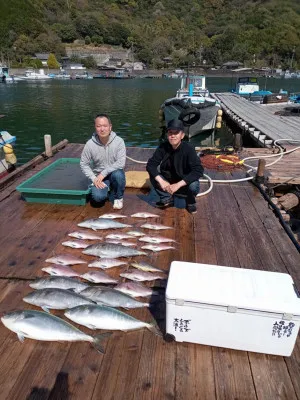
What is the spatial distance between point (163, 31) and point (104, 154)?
171 metres

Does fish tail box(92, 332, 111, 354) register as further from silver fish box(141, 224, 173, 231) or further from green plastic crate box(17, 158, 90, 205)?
green plastic crate box(17, 158, 90, 205)

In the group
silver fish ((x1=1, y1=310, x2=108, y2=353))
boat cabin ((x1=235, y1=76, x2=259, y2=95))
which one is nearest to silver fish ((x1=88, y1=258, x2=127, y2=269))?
silver fish ((x1=1, y1=310, x2=108, y2=353))

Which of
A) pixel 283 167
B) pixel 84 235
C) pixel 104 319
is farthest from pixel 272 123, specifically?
pixel 104 319

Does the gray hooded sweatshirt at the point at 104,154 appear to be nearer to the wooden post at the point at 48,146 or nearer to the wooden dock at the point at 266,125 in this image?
the wooden post at the point at 48,146

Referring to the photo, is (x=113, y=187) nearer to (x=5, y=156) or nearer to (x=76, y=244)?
(x=76, y=244)

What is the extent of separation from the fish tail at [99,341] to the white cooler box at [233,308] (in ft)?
1.89

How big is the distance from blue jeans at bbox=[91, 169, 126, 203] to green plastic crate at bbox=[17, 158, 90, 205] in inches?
8.1

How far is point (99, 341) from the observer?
265 centimetres

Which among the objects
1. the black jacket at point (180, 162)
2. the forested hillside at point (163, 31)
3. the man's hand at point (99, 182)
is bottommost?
the man's hand at point (99, 182)

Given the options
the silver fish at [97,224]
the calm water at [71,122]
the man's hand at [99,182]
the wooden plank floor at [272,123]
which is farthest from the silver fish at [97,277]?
the calm water at [71,122]

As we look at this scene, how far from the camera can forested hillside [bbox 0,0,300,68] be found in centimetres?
12456

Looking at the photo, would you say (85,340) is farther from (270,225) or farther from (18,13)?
(18,13)

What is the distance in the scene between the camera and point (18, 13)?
134875 mm

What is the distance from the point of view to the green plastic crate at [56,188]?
5383 millimetres
